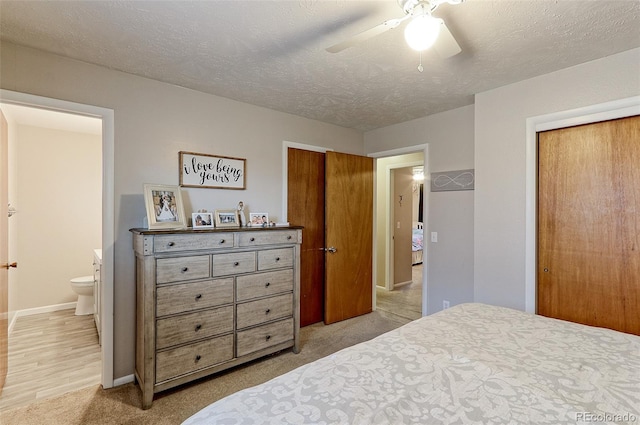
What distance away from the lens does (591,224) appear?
7.17ft

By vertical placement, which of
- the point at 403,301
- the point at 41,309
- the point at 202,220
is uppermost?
the point at 202,220

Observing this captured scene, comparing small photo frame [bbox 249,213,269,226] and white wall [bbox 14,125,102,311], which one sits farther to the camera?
white wall [bbox 14,125,102,311]

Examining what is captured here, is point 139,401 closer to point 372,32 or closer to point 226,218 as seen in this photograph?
point 226,218

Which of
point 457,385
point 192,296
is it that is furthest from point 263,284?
point 457,385

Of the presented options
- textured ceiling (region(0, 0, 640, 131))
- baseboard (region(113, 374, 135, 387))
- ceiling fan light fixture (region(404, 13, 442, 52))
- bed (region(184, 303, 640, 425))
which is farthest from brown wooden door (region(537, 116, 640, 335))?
baseboard (region(113, 374, 135, 387))

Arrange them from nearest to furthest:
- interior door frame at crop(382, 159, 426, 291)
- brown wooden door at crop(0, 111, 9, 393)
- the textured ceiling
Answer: the textured ceiling < brown wooden door at crop(0, 111, 9, 393) < interior door frame at crop(382, 159, 426, 291)

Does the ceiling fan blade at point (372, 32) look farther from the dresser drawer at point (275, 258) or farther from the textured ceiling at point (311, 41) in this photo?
the dresser drawer at point (275, 258)

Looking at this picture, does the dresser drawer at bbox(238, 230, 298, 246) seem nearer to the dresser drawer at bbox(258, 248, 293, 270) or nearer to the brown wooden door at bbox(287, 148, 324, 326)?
the dresser drawer at bbox(258, 248, 293, 270)

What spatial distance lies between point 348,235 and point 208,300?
76.9 inches

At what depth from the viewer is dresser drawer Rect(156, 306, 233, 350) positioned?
6.86ft

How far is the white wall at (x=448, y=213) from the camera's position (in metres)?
3.10

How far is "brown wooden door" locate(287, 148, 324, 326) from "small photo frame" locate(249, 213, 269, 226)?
0.46 metres

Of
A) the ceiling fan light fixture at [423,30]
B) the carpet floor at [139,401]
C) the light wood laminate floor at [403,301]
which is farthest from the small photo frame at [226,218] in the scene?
the light wood laminate floor at [403,301]

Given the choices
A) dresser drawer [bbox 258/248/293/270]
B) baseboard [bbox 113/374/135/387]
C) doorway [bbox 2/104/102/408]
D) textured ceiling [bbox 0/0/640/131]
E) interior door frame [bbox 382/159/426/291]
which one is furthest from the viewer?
interior door frame [bbox 382/159/426/291]
